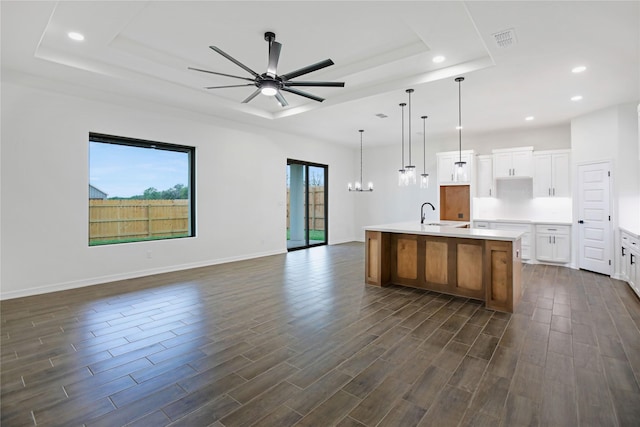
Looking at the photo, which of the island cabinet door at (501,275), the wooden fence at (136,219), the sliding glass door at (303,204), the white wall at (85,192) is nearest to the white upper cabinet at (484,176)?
the island cabinet door at (501,275)

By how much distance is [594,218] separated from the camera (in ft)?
18.7

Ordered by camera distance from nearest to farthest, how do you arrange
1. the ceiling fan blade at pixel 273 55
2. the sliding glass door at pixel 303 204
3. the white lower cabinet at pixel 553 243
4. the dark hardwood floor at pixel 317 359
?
the dark hardwood floor at pixel 317 359 < the ceiling fan blade at pixel 273 55 < the white lower cabinet at pixel 553 243 < the sliding glass door at pixel 303 204

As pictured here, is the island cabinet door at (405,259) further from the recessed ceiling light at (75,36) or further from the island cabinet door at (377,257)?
the recessed ceiling light at (75,36)

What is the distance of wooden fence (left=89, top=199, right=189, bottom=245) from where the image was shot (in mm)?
5199

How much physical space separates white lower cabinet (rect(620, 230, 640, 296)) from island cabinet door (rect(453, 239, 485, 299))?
220cm

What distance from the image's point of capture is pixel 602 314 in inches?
143

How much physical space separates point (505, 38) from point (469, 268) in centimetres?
270

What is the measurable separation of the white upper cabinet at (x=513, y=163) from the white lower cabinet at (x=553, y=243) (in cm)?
119

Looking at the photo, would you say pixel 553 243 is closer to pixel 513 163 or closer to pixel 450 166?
pixel 513 163

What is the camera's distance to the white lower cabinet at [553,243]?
20.5 ft

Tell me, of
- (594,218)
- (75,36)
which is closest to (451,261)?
(594,218)

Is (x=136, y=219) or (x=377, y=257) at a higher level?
(x=136, y=219)

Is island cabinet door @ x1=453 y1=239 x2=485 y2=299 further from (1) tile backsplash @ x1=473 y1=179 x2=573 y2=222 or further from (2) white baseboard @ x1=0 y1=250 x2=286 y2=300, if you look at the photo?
(2) white baseboard @ x1=0 y1=250 x2=286 y2=300

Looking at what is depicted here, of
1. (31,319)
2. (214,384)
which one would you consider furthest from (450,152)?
(31,319)
